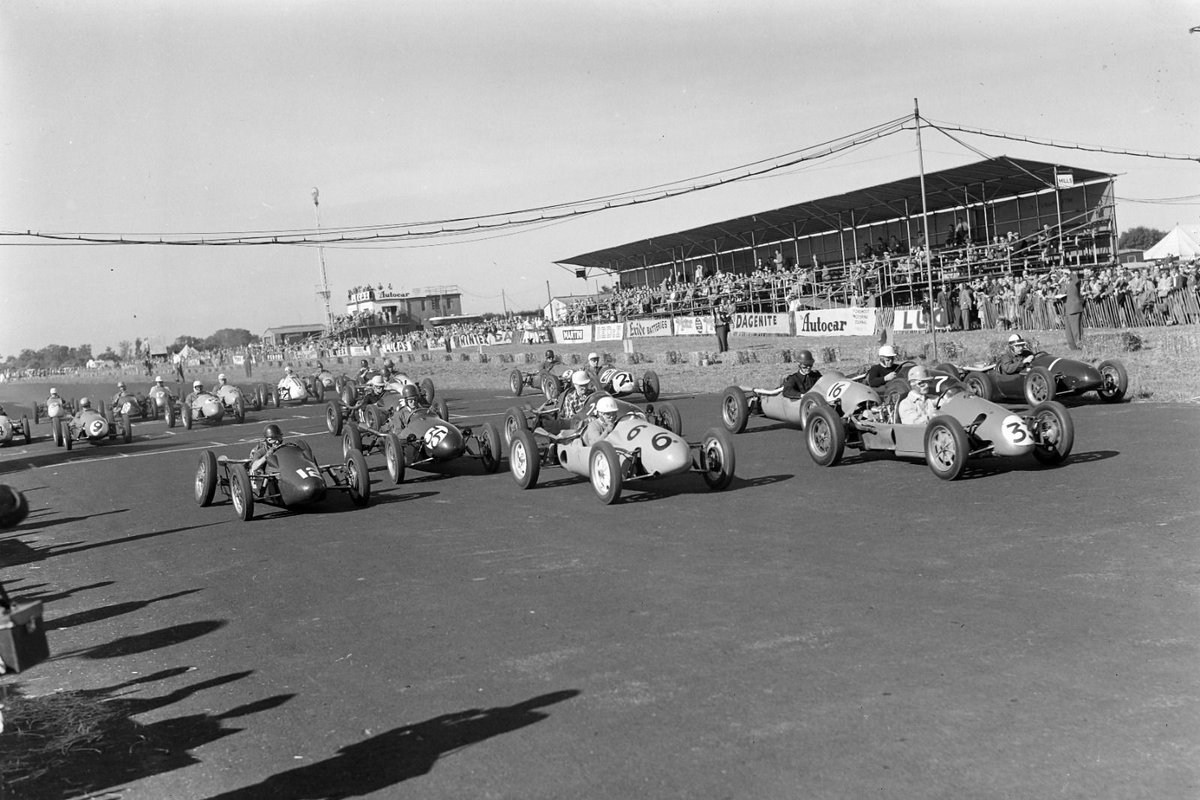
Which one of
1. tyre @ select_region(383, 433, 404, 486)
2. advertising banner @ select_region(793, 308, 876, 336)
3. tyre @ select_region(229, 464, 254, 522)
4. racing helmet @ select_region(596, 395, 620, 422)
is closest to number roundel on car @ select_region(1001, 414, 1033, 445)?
racing helmet @ select_region(596, 395, 620, 422)

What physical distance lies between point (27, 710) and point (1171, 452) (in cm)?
1129

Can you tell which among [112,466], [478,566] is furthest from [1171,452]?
[112,466]

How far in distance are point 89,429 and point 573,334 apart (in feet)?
98.3

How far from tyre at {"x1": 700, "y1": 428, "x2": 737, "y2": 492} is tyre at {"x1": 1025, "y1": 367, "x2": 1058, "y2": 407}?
642 cm

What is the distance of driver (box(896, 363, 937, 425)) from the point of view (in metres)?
12.2

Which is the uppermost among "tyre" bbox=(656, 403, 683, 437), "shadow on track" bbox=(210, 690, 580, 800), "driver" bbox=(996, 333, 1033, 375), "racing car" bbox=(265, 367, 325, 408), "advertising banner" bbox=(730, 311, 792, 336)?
"advertising banner" bbox=(730, 311, 792, 336)

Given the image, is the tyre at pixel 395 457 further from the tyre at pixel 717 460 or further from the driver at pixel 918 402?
the driver at pixel 918 402

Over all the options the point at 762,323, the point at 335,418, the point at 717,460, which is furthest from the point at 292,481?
the point at 762,323

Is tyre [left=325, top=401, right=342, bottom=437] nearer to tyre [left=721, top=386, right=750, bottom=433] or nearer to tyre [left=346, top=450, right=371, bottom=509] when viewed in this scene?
tyre [left=721, top=386, right=750, bottom=433]

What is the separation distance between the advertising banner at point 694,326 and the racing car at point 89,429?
24401 millimetres

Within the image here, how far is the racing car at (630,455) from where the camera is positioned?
37.8 ft

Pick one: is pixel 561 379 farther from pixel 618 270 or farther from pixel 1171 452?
pixel 618 270

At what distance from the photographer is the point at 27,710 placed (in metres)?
6.28

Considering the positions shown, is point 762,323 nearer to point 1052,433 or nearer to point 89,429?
point 89,429
